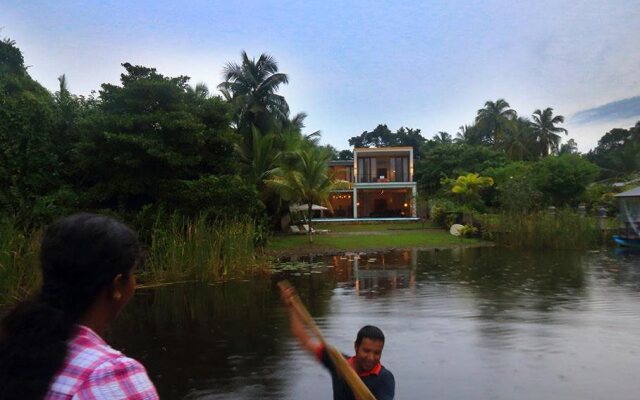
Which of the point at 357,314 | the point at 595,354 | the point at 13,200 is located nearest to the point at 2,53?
the point at 13,200

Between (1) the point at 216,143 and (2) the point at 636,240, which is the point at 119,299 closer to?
(1) the point at 216,143

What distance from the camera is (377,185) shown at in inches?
1622

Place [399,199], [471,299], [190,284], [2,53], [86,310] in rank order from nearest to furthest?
[86,310]
[471,299]
[190,284]
[2,53]
[399,199]

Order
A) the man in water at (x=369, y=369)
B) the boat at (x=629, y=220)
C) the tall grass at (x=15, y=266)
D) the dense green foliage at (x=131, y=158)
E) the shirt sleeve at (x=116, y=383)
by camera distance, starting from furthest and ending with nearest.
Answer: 1. the boat at (x=629, y=220)
2. the dense green foliage at (x=131, y=158)
3. the tall grass at (x=15, y=266)
4. the man in water at (x=369, y=369)
5. the shirt sleeve at (x=116, y=383)

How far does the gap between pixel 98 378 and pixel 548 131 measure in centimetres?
5018

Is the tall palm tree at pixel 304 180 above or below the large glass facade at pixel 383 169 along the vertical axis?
below

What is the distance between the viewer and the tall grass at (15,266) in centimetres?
863

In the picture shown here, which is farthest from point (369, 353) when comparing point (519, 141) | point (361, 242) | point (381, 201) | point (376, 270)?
point (519, 141)

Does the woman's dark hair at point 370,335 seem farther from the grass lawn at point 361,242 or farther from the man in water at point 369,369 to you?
the grass lawn at point 361,242

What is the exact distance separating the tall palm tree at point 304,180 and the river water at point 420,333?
8.61m

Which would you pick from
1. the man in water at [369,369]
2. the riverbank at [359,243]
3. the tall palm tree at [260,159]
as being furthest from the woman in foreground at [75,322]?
the tall palm tree at [260,159]

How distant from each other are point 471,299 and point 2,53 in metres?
22.1

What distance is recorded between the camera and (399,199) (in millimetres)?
44062

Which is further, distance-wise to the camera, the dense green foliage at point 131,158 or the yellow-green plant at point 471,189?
the yellow-green plant at point 471,189
